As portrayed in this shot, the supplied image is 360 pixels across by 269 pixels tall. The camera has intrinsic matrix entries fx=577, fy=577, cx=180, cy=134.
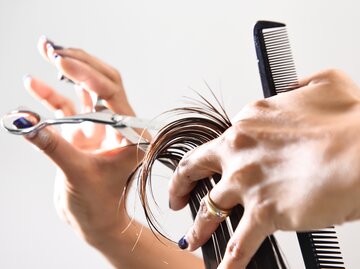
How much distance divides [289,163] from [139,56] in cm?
96

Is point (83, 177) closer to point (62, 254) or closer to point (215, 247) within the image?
point (215, 247)

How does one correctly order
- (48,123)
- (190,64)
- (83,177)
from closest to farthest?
(48,123) → (83,177) → (190,64)

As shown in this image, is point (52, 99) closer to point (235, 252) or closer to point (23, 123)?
point (23, 123)

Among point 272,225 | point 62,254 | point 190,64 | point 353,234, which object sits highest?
point 272,225

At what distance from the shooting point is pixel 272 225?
1.75 feet

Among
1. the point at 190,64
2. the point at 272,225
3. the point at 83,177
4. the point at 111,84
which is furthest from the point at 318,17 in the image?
the point at 272,225

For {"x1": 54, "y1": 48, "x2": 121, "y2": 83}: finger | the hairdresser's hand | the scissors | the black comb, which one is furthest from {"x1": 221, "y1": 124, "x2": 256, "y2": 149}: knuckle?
{"x1": 54, "y1": 48, "x2": 121, "y2": 83}: finger

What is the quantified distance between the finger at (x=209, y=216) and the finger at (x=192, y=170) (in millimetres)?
30

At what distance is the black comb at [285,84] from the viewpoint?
65 cm

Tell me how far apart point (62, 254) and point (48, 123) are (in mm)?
645

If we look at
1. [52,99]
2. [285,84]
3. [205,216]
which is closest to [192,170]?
[205,216]

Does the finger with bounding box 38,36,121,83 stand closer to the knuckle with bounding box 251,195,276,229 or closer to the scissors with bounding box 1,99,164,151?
the scissors with bounding box 1,99,164,151

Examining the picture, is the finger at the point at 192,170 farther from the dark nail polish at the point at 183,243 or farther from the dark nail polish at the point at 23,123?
the dark nail polish at the point at 23,123

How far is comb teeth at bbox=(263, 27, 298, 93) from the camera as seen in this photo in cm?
70
